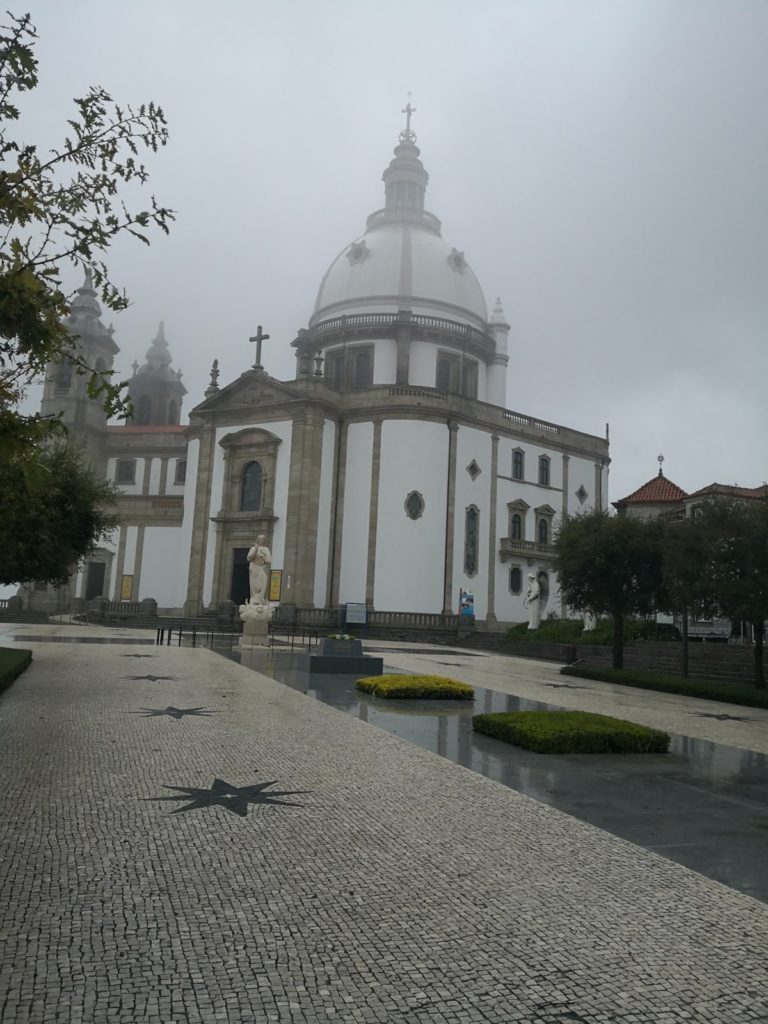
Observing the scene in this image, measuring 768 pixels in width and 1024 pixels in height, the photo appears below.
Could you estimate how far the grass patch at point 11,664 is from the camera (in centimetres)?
1418

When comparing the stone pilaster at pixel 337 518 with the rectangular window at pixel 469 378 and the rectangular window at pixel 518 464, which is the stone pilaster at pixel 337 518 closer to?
the rectangular window at pixel 469 378

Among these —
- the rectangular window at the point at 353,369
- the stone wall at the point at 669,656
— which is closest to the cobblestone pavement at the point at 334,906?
the stone wall at the point at 669,656

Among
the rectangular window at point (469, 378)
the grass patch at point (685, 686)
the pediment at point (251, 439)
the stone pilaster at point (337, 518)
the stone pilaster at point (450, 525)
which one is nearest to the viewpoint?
the grass patch at point (685, 686)

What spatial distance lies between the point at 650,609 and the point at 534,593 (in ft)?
44.9

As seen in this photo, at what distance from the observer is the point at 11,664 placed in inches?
626

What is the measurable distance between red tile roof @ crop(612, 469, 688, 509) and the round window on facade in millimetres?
11454

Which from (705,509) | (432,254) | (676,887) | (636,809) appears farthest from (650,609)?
(432,254)

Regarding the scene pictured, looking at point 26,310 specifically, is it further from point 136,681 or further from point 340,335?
point 340,335

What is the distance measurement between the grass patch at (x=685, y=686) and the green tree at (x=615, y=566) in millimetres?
2218

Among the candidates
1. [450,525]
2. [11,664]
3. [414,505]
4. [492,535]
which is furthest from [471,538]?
[11,664]

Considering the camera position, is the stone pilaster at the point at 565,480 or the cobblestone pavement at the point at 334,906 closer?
the cobblestone pavement at the point at 334,906

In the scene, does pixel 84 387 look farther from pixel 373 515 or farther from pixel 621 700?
pixel 621 700

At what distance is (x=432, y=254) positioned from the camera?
5803 centimetres

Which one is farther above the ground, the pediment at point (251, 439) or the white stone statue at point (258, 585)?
the pediment at point (251, 439)
